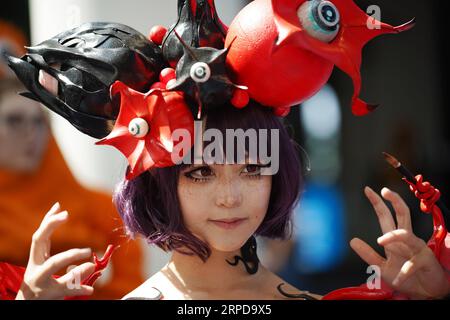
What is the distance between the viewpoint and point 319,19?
1320 millimetres

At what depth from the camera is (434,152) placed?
418 cm

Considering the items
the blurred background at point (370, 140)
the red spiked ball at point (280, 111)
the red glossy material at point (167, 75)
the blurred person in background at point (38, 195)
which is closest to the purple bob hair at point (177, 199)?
the red spiked ball at point (280, 111)

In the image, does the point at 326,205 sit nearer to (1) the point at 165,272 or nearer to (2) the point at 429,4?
(2) the point at 429,4

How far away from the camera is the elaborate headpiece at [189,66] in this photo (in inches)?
52.4

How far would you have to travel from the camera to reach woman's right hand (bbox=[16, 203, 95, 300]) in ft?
4.44

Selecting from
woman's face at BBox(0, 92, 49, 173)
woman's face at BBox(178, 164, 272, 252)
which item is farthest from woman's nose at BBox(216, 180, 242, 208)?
woman's face at BBox(0, 92, 49, 173)

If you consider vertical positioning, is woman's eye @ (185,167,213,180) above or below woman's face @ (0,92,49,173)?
above

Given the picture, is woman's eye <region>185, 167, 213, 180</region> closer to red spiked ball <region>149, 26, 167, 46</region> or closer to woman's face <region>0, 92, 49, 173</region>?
red spiked ball <region>149, 26, 167, 46</region>

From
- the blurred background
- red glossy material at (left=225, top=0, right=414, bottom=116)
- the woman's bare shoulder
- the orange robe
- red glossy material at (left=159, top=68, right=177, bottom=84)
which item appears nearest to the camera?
red glossy material at (left=225, top=0, right=414, bottom=116)

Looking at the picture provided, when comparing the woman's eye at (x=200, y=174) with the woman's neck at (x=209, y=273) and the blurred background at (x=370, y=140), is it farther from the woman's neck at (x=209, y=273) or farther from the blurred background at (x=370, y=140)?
the blurred background at (x=370, y=140)

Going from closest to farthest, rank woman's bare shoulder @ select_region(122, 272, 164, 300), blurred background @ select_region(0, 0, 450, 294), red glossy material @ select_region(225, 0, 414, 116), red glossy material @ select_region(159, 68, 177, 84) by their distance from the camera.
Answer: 1. red glossy material @ select_region(225, 0, 414, 116)
2. red glossy material @ select_region(159, 68, 177, 84)
3. woman's bare shoulder @ select_region(122, 272, 164, 300)
4. blurred background @ select_region(0, 0, 450, 294)

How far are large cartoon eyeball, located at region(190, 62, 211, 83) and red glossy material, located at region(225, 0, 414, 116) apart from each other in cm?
7

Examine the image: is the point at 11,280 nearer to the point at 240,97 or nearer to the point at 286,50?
the point at 240,97

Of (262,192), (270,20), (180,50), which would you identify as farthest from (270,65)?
(262,192)
